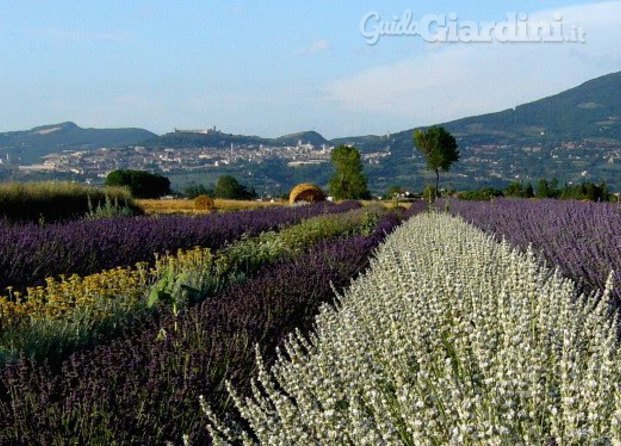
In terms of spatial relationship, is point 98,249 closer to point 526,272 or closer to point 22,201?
point 526,272

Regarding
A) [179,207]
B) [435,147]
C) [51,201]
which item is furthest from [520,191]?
[51,201]

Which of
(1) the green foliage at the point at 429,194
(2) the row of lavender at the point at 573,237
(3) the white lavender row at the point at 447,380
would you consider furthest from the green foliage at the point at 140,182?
(3) the white lavender row at the point at 447,380

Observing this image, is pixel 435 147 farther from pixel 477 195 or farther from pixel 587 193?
pixel 587 193

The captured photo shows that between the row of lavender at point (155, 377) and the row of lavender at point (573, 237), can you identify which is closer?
the row of lavender at point (155, 377)

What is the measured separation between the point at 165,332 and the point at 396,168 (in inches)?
6700

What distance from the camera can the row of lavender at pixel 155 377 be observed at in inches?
121

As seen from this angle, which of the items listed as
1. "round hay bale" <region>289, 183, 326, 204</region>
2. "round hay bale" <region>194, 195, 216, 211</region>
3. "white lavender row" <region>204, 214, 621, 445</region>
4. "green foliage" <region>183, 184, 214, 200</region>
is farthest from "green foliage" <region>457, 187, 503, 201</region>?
"white lavender row" <region>204, 214, 621, 445</region>

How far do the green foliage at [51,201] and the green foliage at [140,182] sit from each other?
90.3 ft

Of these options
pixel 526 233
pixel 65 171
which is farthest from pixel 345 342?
pixel 65 171

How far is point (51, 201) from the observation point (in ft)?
58.5

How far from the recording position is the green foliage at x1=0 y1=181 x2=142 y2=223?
53.2 ft

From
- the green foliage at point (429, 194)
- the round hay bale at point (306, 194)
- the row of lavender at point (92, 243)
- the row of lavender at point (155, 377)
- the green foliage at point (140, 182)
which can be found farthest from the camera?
the green foliage at point (140, 182)

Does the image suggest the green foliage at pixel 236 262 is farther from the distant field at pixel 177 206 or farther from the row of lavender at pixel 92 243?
the distant field at pixel 177 206

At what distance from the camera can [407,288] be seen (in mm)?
4258
